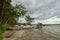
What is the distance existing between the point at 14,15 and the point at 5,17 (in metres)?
2.42

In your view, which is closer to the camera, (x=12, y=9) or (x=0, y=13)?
(x=0, y=13)

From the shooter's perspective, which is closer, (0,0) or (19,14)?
(0,0)

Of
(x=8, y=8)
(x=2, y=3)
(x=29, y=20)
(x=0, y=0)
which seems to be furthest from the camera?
(x=29, y=20)

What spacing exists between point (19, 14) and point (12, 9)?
257cm

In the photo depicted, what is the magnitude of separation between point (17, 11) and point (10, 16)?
2188mm

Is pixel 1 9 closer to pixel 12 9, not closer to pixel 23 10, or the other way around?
pixel 12 9

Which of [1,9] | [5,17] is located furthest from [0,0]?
[5,17]

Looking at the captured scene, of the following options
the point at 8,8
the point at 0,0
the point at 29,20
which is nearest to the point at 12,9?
the point at 8,8

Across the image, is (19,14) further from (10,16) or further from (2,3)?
(2,3)

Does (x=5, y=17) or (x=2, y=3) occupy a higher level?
(x=2, y=3)

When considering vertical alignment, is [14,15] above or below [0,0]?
below

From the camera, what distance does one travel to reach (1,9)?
33.3 m

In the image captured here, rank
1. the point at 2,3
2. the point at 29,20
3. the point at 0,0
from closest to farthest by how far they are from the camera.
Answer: the point at 2,3
the point at 0,0
the point at 29,20

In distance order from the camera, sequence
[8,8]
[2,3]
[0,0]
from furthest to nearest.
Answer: [8,8] < [0,0] < [2,3]
